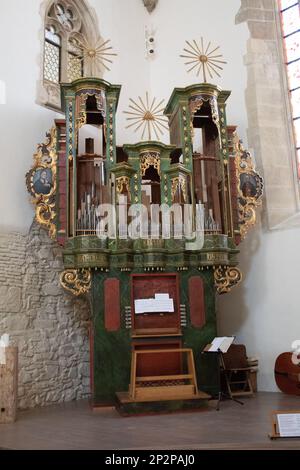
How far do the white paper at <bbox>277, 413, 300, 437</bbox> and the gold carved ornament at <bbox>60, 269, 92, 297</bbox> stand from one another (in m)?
4.31

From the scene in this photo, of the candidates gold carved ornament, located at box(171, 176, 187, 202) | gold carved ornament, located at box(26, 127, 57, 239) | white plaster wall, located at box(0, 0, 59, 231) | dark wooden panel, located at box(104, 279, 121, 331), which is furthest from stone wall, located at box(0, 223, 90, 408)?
gold carved ornament, located at box(171, 176, 187, 202)

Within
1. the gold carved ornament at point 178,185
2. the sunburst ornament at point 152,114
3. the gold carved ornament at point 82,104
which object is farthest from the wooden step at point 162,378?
the sunburst ornament at point 152,114

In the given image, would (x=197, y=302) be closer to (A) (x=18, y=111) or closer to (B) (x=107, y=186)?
(B) (x=107, y=186)

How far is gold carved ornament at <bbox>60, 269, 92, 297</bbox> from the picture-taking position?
8820 millimetres

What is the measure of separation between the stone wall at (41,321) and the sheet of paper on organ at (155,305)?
6.68 feet

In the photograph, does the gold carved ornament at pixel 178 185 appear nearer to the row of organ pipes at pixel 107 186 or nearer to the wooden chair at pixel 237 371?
the row of organ pipes at pixel 107 186

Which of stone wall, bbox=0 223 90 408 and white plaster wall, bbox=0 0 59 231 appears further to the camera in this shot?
white plaster wall, bbox=0 0 59 231

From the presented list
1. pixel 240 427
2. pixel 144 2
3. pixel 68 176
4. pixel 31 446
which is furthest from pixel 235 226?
pixel 144 2

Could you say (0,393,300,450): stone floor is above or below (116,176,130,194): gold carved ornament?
below

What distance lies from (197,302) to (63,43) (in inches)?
263

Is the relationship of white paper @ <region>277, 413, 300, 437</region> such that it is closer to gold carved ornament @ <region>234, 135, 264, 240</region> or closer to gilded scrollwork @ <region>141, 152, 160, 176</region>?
gold carved ornament @ <region>234, 135, 264, 240</region>

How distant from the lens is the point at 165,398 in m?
7.59

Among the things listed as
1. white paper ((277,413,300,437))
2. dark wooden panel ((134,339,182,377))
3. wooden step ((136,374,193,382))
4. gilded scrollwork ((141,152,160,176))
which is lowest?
white paper ((277,413,300,437))

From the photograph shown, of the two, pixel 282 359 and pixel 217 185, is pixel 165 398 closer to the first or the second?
pixel 282 359
